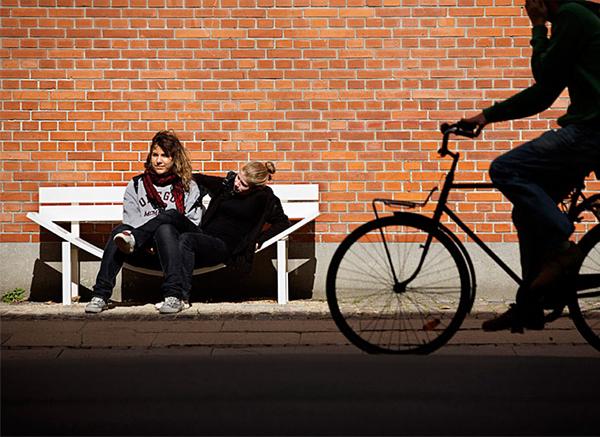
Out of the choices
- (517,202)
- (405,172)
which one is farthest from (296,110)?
(517,202)

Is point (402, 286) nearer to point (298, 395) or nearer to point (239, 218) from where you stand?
point (298, 395)

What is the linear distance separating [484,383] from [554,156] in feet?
3.73

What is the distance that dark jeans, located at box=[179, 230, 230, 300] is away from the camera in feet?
25.8

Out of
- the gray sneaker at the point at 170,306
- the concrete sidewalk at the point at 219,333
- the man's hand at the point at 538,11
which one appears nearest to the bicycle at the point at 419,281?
the concrete sidewalk at the point at 219,333

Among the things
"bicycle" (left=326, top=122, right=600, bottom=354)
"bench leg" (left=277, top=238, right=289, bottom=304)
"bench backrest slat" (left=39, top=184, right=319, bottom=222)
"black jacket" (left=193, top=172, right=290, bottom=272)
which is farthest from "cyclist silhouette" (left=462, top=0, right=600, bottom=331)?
"bench backrest slat" (left=39, top=184, right=319, bottom=222)

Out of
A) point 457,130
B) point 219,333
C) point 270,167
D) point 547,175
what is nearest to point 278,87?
point 270,167

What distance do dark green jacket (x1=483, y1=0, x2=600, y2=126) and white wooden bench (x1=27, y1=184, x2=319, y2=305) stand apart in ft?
9.79

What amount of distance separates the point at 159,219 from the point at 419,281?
2691mm

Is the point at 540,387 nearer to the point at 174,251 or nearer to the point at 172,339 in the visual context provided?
the point at 172,339

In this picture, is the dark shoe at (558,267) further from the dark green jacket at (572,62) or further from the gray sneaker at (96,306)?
the gray sneaker at (96,306)

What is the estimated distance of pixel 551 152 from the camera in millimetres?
5434

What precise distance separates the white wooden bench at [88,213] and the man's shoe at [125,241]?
0.48 m

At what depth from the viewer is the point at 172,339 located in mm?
6625

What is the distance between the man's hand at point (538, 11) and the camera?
5.56m
